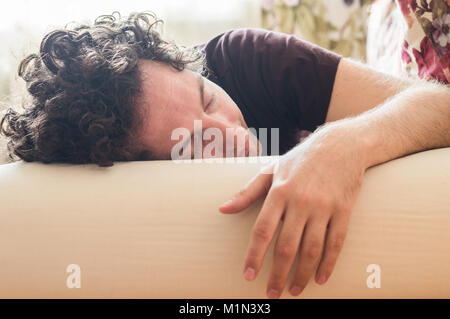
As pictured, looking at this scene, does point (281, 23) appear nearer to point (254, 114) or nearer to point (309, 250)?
point (254, 114)

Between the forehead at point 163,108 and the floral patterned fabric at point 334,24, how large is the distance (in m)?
1.03

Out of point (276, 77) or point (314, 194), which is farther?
point (276, 77)

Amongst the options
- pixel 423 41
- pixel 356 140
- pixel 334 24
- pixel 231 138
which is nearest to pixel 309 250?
pixel 356 140

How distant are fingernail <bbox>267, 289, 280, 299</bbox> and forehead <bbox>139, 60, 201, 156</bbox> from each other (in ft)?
1.03

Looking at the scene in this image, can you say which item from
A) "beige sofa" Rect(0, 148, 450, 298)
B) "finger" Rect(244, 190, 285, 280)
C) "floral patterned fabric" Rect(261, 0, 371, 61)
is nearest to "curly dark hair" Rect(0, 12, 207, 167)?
"beige sofa" Rect(0, 148, 450, 298)

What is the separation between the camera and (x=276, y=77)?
82 centimetres

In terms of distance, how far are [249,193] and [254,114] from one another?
471 mm

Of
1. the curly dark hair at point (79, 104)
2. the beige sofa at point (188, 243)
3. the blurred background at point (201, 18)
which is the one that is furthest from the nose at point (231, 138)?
the blurred background at point (201, 18)

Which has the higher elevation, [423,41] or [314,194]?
[423,41]

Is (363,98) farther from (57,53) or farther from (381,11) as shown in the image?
(57,53)

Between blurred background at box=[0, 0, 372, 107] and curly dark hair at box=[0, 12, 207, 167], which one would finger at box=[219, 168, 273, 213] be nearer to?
curly dark hair at box=[0, 12, 207, 167]

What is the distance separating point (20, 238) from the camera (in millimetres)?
427

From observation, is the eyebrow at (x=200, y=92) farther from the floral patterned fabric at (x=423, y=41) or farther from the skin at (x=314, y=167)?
the floral patterned fabric at (x=423, y=41)

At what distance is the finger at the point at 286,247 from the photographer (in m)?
0.39
